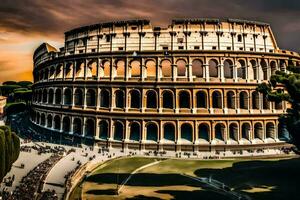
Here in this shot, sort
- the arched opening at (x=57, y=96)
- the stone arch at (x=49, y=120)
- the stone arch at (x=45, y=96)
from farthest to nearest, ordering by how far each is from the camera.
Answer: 1. the stone arch at (x=45, y=96)
2. the stone arch at (x=49, y=120)
3. the arched opening at (x=57, y=96)

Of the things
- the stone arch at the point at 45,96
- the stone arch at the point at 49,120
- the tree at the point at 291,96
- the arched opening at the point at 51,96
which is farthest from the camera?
the stone arch at the point at 45,96

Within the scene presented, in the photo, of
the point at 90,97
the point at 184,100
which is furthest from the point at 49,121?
the point at 184,100

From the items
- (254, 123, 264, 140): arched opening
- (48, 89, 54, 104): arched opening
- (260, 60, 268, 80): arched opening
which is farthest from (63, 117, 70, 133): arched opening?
(260, 60, 268, 80): arched opening

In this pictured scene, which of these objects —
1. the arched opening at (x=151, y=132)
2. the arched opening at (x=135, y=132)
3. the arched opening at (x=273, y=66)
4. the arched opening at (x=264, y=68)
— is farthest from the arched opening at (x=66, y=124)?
the arched opening at (x=273, y=66)

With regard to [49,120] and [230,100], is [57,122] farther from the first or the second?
[230,100]

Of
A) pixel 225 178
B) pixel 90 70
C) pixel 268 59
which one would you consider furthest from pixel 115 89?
pixel 268 59

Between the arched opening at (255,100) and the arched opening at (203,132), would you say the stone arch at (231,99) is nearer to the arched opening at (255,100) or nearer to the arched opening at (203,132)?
the arched opening at (255,100)

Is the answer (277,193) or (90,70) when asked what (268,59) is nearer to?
(277,193)
